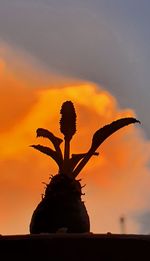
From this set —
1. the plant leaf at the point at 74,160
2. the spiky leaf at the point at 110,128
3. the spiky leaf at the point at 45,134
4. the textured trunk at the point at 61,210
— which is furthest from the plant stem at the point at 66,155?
the textured trunk at the point at 61,210

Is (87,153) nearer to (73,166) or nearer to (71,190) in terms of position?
(73,166)

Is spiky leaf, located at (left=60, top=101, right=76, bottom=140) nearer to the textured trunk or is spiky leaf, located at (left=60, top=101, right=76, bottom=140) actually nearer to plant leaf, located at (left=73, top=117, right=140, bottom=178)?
plant leaf, located at (left=73, top=117, right=140, bottom=178)

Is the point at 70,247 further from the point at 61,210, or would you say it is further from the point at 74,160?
the point at 74,160

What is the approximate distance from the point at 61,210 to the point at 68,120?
2105 mm

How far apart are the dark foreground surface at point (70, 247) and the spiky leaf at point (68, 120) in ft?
12.0

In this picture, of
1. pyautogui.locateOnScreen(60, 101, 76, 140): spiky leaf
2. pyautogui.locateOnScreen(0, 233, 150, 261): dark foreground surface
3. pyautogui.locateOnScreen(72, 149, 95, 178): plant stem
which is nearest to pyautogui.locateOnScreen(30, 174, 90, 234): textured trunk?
pyautogui.locateOnScreen(72, 149, 95, 178): plant stem

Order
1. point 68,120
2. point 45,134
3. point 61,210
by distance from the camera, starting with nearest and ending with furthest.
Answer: point 61,210, point 68,120, point 45,134

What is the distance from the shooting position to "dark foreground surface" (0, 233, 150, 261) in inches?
211

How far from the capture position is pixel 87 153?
8.95 m

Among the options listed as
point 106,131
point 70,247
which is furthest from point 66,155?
point 70,247

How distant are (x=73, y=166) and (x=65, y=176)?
1094 mm

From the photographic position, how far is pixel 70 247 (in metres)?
5.36

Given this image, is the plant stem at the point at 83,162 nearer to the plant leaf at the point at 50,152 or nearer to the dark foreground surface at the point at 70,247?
the plant leaf at the point at 50,152

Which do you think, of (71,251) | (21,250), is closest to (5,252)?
(21,250)
